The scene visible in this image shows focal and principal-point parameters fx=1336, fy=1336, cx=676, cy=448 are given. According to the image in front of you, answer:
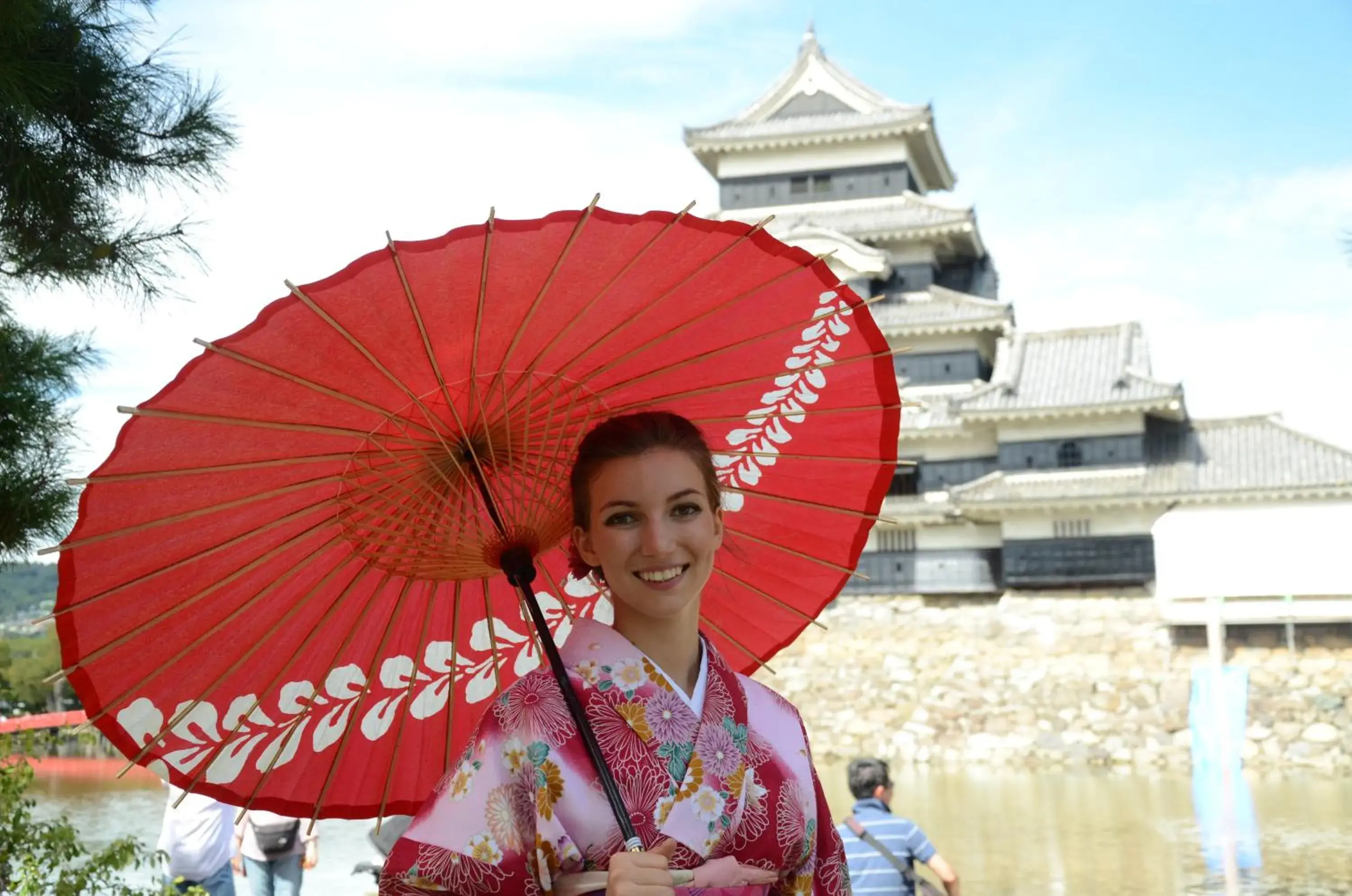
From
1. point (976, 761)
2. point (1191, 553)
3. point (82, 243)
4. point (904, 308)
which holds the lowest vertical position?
point (976, 761)

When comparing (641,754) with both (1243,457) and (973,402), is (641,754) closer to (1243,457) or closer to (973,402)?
(973,402)

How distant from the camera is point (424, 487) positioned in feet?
6.84

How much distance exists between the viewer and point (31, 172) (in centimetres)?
383

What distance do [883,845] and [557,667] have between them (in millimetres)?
2822

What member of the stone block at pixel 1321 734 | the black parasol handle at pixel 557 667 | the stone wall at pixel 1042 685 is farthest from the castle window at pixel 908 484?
the black parasol handle at pixel 557 667

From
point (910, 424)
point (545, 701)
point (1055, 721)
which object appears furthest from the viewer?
point (910, 424)

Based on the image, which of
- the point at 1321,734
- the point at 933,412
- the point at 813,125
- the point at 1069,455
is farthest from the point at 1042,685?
the point at 813,125

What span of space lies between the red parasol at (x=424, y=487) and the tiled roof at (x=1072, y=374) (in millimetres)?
19482

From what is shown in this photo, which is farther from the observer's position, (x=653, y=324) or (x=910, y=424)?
(x=910, y=424)

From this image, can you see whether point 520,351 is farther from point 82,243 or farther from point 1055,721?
point 1055,721

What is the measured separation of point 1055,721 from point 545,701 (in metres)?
18.5

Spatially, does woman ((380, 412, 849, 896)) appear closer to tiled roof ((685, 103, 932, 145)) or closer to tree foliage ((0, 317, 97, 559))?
tree foliage ((0, 317, 97, 559))

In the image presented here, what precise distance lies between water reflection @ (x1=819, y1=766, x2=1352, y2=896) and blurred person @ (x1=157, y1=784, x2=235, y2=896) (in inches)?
245

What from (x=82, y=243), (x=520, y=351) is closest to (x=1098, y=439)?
(x=82, y=243)
